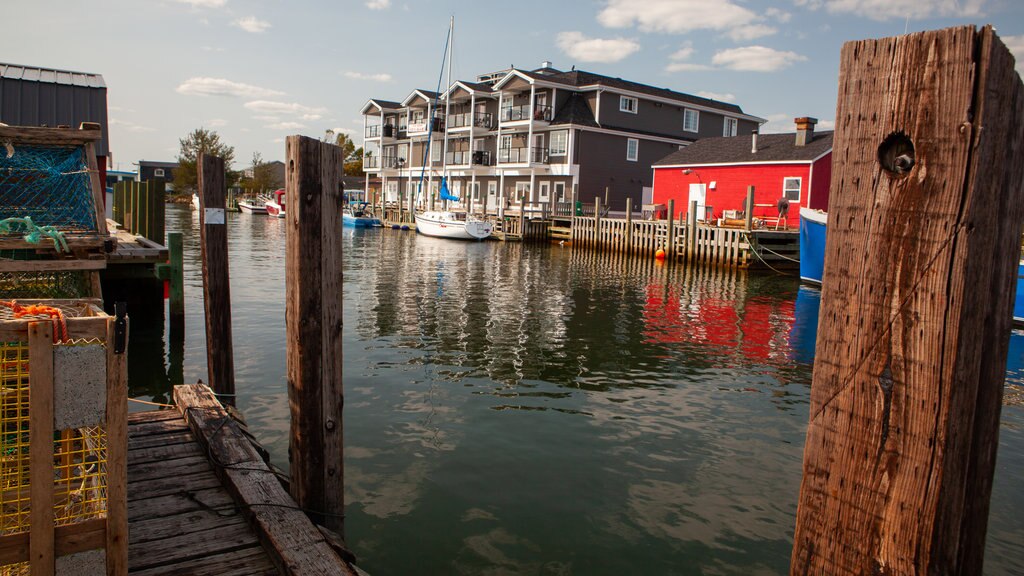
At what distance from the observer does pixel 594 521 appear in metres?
6.33

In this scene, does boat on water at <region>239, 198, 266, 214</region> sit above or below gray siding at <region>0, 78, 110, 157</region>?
below

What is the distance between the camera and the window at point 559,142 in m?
46.7

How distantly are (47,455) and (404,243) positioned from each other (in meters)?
36.9

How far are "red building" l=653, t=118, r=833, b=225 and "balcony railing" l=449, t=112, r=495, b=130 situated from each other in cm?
1420

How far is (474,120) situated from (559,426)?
4596 cm

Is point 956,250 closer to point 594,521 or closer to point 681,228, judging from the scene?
point 594,521

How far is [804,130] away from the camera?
36.1 metres

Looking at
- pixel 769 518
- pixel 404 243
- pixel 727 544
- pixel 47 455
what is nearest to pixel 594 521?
pixel 727 544

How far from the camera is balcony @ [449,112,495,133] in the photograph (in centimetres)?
5200

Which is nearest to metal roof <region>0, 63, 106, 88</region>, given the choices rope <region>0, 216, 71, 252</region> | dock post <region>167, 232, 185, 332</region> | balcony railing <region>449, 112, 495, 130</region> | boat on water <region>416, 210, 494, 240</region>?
dock post <region>167, 232, 185, 332</region>

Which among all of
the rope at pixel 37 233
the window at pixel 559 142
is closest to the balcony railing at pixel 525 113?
the window at pixel 559 142

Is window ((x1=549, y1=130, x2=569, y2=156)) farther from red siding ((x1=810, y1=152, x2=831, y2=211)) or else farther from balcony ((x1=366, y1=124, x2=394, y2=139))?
balcony ((x1=366, y1=124, x2=394, y2=139))

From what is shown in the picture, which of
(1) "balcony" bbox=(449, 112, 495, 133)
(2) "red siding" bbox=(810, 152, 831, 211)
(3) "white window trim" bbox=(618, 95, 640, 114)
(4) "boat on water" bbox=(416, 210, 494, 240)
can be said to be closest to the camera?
(2) "red siding" bbox=(810, 152, 831, 211)

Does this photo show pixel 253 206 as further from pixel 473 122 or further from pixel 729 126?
pixel 729 126
